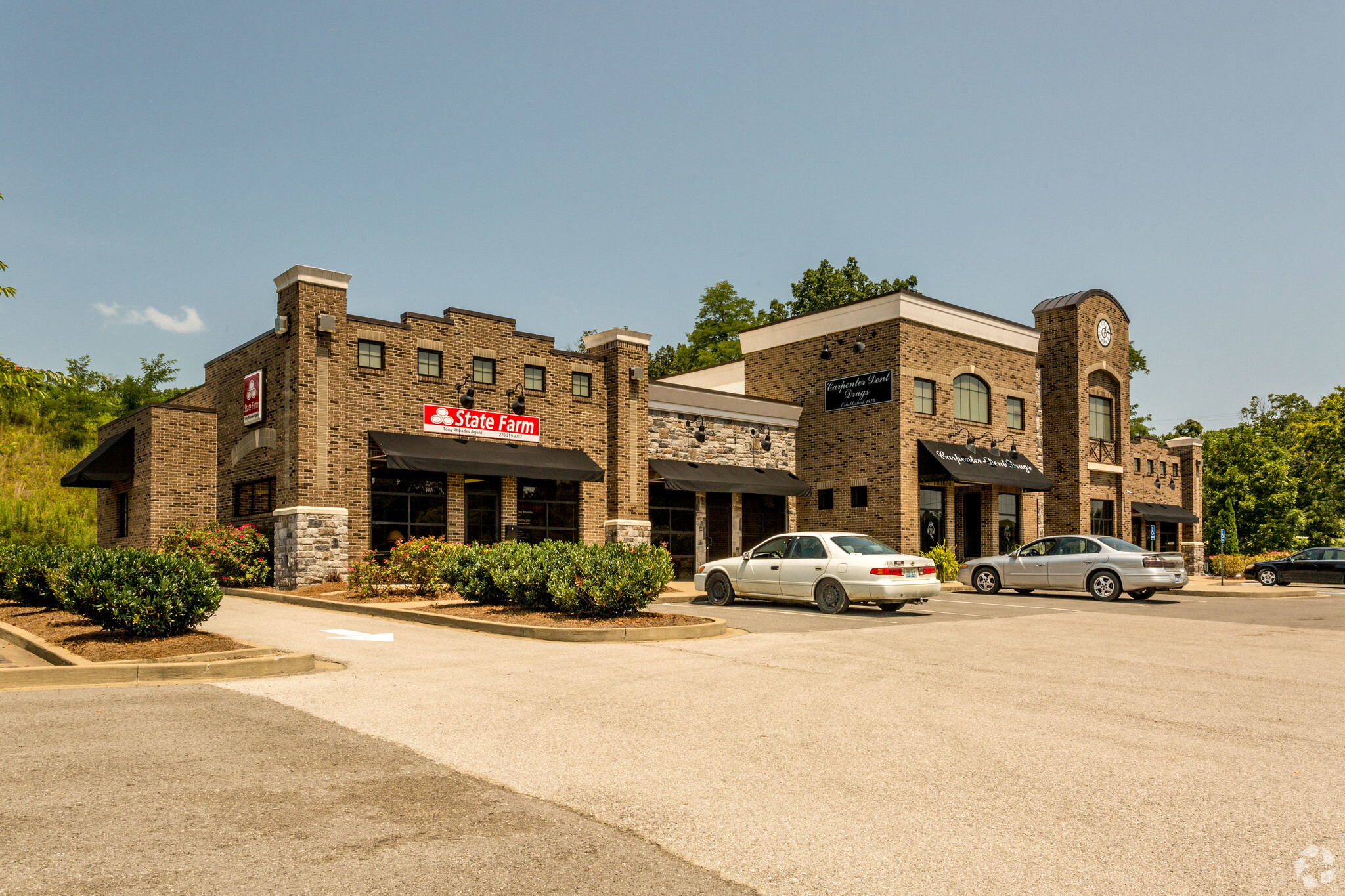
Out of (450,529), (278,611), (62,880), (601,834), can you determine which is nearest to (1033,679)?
(601,834)

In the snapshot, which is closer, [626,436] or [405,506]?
[405,506]

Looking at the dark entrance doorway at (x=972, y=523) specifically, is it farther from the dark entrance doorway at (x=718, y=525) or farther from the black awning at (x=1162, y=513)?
the black awning at (x=1162, y=513)

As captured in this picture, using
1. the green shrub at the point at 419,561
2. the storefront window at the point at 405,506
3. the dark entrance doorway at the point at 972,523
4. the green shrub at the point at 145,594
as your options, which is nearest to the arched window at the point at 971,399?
the dark entrance doorway at the point at 972,523

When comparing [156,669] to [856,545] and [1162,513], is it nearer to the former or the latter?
[856,545]

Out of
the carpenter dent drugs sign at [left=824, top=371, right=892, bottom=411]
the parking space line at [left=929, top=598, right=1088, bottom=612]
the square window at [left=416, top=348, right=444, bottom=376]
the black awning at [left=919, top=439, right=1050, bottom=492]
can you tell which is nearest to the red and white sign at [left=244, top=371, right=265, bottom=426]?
the square window at [left=416, top=348, right=444, bottom=376]

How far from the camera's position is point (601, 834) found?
15.5 ft

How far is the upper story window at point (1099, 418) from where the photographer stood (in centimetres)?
3884

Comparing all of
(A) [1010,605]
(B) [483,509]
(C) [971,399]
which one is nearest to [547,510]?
(B) [483,509]

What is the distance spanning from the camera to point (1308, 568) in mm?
32125

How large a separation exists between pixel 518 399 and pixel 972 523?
17.8 meters

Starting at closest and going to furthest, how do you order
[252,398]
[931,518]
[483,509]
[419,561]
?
[419,561]
[252,398]
[483,509]
[931,518]

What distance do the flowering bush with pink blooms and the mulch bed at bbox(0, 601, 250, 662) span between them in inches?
410

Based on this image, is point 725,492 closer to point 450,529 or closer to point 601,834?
point 450,529

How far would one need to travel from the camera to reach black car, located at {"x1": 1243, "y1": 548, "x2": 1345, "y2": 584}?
31.7 m
